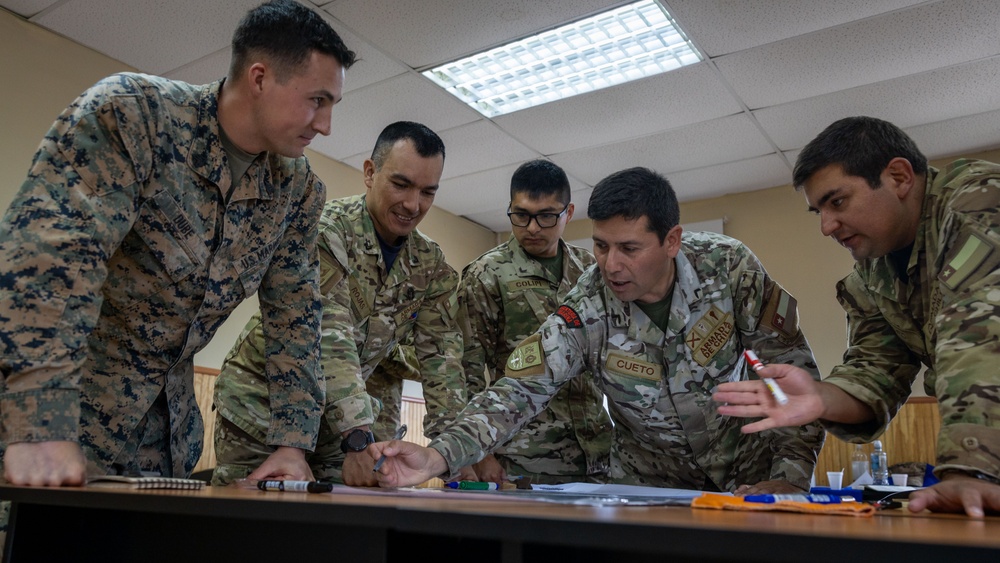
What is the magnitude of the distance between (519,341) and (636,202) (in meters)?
0.88

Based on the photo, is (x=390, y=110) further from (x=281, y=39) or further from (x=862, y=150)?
(x=862, y=150)

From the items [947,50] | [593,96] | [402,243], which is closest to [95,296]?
[402,243]

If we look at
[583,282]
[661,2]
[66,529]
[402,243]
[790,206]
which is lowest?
[66,529]

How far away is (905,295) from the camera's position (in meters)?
1.59

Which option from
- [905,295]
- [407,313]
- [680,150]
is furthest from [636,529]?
[680,150]

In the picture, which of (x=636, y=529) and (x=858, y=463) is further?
(x=858, y=463)

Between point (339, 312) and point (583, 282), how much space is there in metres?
0.72

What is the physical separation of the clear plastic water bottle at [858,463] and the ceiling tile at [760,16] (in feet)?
9.20

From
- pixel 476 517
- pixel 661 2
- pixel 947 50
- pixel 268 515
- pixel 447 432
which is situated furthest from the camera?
pixel 947 50

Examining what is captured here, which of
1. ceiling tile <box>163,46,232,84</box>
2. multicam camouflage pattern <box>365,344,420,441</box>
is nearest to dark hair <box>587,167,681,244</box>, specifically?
multicam camouflage pattern <box>365,344,420,441</box>

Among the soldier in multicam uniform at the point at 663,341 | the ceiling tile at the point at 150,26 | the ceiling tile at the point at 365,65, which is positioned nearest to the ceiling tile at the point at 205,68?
the ceiling tile at the point at 150,26

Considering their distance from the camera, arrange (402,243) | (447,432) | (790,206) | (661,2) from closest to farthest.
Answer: (447,432) → (402,243) → (661,2) → (790,206)

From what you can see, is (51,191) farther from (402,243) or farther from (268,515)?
(402,243)

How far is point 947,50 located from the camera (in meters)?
3.74
